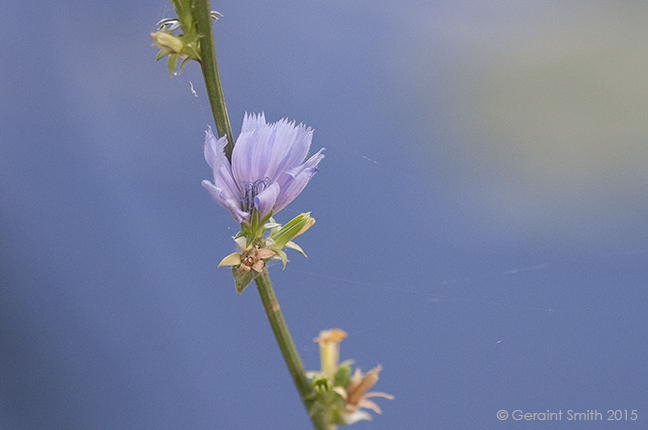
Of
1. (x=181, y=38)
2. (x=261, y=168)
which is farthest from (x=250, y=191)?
(x=181, y=38)

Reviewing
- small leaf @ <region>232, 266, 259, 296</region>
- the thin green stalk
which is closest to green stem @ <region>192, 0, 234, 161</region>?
the thin green stalk

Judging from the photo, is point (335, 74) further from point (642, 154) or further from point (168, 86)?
point (642, 154)

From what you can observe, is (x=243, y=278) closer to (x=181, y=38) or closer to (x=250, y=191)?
(x=250, y=191)

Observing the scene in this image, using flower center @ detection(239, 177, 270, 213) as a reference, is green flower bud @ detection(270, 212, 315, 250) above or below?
below

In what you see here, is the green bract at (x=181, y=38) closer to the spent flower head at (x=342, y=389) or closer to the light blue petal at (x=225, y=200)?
the light blue petal at (x=225, y=200)

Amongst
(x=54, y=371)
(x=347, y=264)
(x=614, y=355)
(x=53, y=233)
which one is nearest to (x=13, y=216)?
(x=53, y=233)

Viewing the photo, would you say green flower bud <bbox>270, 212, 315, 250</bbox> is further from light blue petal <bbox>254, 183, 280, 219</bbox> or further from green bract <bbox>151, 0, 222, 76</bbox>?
green bract <bbox>151, 0, 222, 76</bbox>

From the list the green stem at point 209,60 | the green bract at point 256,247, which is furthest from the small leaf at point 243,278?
the green stem at point 209,60
